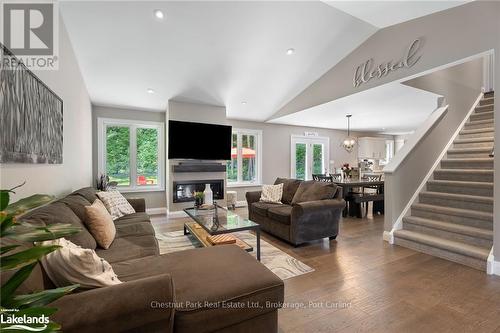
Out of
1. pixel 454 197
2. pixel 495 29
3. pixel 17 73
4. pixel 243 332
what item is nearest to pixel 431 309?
pixel 243 332

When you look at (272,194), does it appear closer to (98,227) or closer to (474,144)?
(98,227)

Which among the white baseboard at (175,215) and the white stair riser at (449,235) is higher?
the white stair riser at (449,235)

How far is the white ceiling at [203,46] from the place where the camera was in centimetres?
295

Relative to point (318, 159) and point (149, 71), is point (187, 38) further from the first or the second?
point (318, 159)

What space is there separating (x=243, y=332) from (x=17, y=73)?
225 cm

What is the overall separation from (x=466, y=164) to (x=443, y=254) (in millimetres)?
1970

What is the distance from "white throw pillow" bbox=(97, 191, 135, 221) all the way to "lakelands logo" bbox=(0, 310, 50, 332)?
2532 millimetres

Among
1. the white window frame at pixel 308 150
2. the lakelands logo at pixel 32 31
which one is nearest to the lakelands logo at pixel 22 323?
the lakelands logo at pixel 32 31

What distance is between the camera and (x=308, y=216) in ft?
10.4

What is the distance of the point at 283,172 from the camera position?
7270 mm

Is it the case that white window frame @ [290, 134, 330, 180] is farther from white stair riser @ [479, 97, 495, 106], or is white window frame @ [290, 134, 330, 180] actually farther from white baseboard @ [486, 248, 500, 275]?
white baseboard @ [486, 248, 500, 275]

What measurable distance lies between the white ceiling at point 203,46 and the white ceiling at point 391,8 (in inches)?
8.8

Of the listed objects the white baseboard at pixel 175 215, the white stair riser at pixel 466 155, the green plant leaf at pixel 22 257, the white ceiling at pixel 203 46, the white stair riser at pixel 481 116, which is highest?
the white ceiling at pixel 203 46

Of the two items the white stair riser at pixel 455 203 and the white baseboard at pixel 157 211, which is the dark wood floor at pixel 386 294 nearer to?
the white stair riser at pixel 455 203
